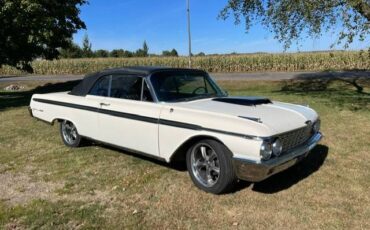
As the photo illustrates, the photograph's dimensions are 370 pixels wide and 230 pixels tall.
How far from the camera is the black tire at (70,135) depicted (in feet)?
23.7

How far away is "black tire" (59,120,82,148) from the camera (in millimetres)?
7238

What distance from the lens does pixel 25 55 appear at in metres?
17.9

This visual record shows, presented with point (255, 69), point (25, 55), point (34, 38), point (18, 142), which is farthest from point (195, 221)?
point (255, 69)

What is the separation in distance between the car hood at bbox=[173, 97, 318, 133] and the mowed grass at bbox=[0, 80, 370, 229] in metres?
0.84

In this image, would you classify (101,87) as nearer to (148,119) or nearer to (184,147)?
(148,119)

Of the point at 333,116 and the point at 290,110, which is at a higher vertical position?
the point at 290,110

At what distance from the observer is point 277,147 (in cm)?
461

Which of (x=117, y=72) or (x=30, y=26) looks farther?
(x=30, y=26)

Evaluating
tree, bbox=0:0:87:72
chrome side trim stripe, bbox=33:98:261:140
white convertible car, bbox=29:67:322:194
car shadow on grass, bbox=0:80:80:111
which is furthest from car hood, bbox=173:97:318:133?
tree, bbox=0:0:87:72

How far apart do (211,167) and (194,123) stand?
580 millimetres

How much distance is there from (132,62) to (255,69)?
1611 cm

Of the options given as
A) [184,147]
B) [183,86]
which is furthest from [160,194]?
[183,86]

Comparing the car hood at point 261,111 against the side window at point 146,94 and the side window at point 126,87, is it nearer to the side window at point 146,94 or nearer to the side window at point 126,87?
the side window at point 146,94

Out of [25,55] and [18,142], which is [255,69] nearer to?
[25,55]
